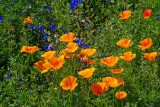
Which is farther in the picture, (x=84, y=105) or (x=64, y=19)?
(x=64, y=19)

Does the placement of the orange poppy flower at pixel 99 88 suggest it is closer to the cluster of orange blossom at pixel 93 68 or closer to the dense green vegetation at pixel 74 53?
the cluster of orange blossom at pixel 93 68

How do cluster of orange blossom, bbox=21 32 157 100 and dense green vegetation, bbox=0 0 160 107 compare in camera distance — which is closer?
cluster of orange blossom, bbox=21 32 157 100

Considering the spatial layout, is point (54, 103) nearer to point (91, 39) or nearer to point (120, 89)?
point (120, 89)

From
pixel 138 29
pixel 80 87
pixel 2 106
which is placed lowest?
pixel 2 106

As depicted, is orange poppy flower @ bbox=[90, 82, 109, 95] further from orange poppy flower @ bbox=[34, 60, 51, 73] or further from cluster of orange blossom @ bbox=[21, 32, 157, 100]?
orange poppy flower @ bbox=[34, 60, 51, 73]

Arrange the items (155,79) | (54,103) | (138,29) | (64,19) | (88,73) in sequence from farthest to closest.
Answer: (64,19) < (138,29) < (155,79) < (54,103) < (88,73)

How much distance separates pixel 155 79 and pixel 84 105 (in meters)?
0.80

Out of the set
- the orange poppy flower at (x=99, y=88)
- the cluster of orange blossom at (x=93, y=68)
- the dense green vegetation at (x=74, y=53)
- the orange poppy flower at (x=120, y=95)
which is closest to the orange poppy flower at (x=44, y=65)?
the cluster of orange blossom at (x=93, y=68)

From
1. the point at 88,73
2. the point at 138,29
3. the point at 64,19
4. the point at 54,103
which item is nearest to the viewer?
the point at 88,73

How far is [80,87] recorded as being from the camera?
9.35 feet

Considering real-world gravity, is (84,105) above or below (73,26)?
below

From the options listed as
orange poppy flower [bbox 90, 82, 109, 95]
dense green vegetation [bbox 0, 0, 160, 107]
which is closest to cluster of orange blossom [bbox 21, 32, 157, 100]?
orange poppy flower [bbox 90, 82, 109, 95]

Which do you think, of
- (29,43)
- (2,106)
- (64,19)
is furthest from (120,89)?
(64,19)

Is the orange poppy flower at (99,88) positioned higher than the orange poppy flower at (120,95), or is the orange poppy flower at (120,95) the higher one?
the orange poppy flower at (99,88)
